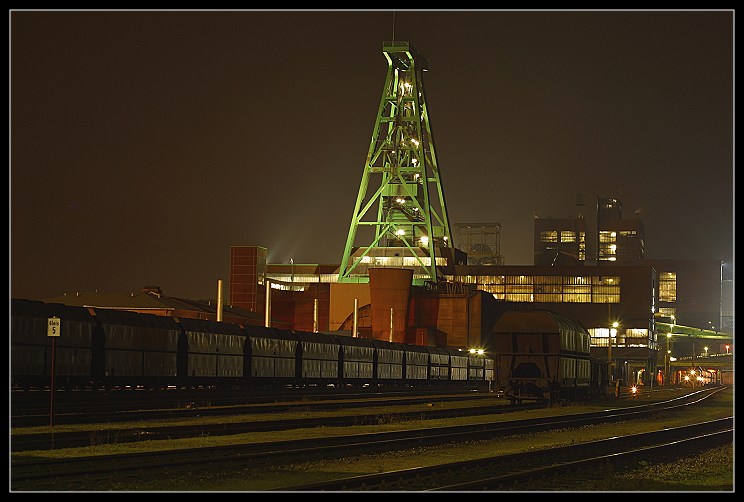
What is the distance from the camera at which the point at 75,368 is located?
31500 mm

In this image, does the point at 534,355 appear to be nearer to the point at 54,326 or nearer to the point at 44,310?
the point at 44,310

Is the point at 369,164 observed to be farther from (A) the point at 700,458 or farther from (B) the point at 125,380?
(A) the point at 700,458

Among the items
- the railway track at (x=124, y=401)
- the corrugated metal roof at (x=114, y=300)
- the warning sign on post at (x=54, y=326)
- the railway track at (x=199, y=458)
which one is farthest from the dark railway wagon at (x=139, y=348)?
the corrugated metal roof at (x=114, y=300)

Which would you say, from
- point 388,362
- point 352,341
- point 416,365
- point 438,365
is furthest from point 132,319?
point 438,365

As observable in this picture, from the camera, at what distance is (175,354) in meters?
38.7

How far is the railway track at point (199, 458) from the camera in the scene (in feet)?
52.3

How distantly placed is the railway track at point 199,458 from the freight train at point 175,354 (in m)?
5.68

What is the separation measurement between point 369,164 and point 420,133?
343 inches

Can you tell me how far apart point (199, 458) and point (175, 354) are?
67.2 feet

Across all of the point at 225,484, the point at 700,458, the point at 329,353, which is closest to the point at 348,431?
the point at 700,458

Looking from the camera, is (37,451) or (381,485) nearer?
(381,485)

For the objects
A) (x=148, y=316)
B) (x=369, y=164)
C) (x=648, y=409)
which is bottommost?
(x=648, y=409)

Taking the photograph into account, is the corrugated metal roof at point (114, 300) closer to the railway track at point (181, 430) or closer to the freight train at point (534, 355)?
the freight train at point (534, 355)
